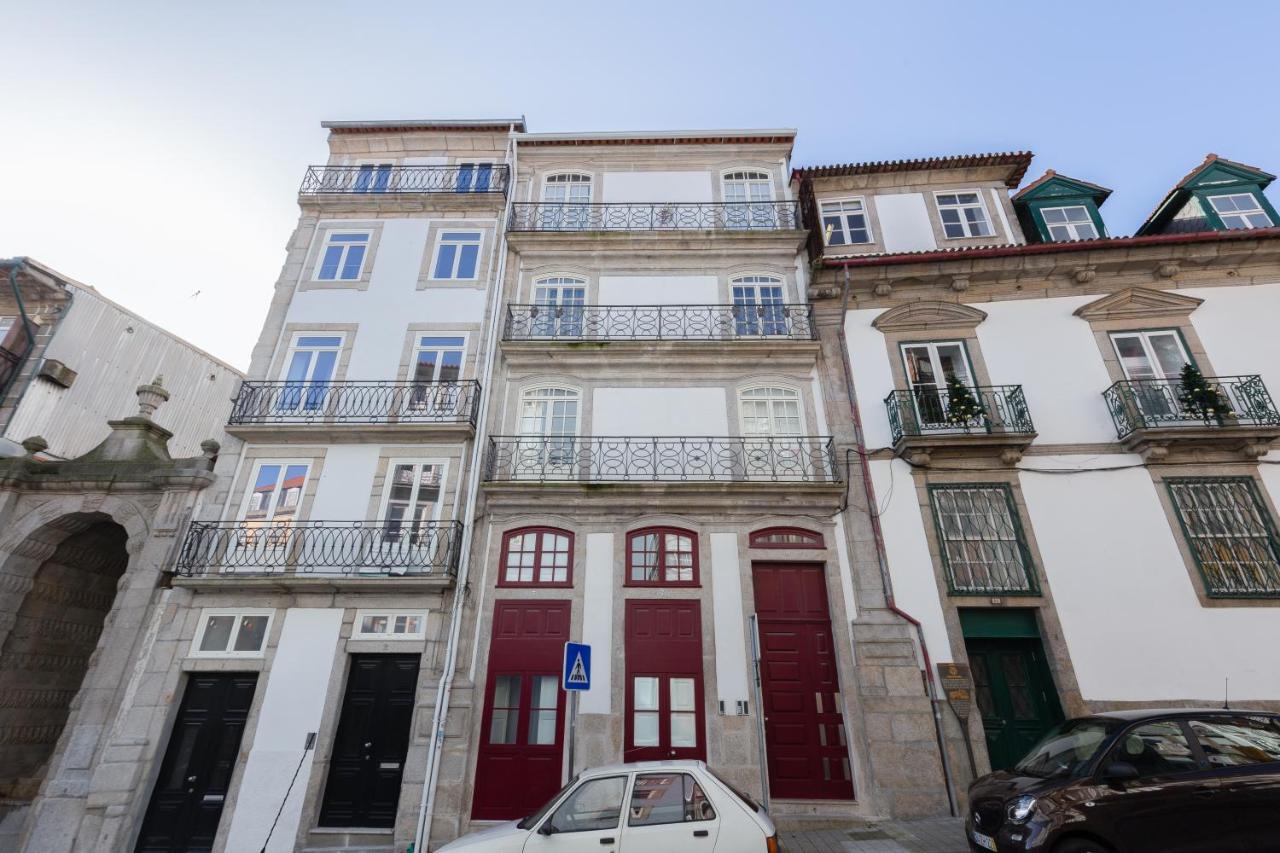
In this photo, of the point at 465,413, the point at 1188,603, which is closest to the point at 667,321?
the point at 465,413

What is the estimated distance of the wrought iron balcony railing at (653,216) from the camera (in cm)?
1450

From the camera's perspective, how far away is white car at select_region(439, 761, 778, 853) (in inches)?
215

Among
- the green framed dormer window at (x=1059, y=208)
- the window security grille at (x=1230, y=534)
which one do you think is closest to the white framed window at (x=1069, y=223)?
the green framed dormer window at (x=1059, y=208)

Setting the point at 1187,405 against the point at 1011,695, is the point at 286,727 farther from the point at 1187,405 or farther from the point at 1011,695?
the point at 1187,405

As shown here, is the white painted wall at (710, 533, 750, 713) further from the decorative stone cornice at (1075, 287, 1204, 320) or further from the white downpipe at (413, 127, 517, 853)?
the decorative stone cornice at (1075, 287, 1204, 320)

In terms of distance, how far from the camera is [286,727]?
385 inches

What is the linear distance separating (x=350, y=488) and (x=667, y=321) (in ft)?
25.9

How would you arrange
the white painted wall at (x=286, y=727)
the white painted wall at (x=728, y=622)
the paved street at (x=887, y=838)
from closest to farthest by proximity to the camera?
1. the paved street at (x=887, y=838)
2. the white painted wall at (x=286, y=727)
3. the white painted wall at (x=728, y=622)

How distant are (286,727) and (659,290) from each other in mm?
11660

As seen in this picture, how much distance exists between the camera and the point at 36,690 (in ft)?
38.2

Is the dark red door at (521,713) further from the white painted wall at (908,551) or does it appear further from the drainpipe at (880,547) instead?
the white painted wall at (908,551)

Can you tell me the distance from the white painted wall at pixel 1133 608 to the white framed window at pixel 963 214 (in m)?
6.30

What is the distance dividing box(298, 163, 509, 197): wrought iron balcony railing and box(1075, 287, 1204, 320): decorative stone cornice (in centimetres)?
1429

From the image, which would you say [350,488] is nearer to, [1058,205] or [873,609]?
[873,609]
